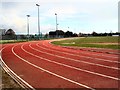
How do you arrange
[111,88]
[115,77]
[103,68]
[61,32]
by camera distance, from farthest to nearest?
1. [61,32]
2. [103,68]
3. [115,77]
4. [111,88]

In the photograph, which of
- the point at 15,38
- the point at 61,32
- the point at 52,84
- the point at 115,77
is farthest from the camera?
the point at 61,32

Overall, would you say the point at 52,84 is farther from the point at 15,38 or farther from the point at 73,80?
the point at 15,38

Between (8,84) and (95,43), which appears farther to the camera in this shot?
(95,43)

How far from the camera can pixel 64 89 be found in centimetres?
962

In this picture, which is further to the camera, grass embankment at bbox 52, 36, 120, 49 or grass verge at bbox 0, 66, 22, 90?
grass embankment at bbox 52, 36, 120, 49

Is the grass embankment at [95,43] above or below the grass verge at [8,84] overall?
above

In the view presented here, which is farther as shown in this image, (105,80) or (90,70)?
(90,70)

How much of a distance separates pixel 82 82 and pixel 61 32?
113999mm

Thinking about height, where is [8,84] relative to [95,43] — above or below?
below

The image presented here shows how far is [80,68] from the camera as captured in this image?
47.5 ft

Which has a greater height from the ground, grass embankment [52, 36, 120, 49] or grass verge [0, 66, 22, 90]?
grass embankment [52, 36, 120, 49]

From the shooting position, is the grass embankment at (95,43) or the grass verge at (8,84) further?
the grass embankment at (95,43)

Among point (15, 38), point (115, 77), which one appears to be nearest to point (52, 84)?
point (115, 77)

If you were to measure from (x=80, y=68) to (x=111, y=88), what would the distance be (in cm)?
502
